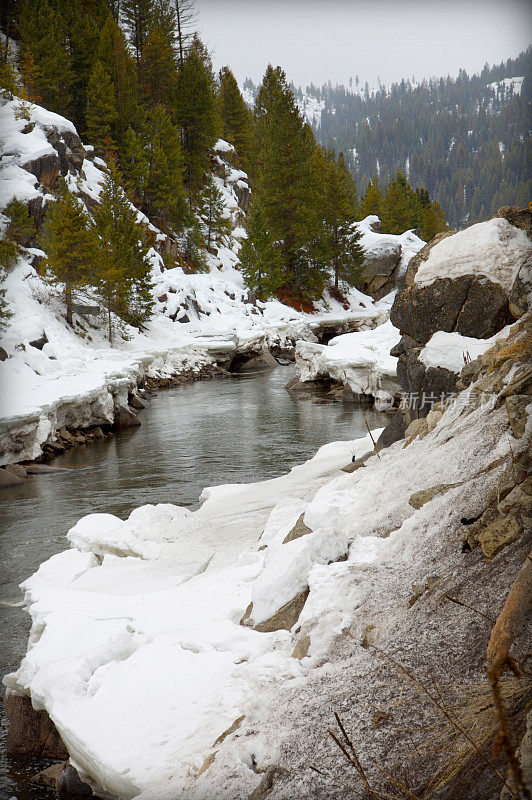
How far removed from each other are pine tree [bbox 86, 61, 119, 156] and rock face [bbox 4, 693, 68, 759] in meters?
43.6

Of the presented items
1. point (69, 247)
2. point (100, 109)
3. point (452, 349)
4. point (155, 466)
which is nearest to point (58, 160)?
point (69, 247)

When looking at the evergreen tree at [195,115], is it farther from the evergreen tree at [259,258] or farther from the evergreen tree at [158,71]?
the evergreen tree at [259,258]

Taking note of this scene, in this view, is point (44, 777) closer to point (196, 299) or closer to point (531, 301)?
point (531, 301)

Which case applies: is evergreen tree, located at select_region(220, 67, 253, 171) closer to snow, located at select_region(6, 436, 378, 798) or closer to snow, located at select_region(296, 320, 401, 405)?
snow, located at select_region(296, 320, 401, 405)

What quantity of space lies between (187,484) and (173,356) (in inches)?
763

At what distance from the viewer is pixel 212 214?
51.4 m

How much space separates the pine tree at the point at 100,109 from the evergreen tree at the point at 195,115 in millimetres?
8754

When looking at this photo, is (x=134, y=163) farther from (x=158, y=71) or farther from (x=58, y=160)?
(x=158, y=71)

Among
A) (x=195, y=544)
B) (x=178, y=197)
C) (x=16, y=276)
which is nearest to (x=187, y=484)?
(x=195, y=544)

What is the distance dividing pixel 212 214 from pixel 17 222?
25617mm

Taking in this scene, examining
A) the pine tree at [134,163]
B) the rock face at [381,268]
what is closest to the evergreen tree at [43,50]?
the pine tree at [134,163]

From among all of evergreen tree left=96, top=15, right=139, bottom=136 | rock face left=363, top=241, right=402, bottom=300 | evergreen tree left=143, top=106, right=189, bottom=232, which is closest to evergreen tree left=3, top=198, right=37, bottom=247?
evergreen tree left=143, top=106, right=189, bottom=232

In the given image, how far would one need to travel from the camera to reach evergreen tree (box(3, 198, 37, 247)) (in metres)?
27.9

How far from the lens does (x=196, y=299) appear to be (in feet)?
130
